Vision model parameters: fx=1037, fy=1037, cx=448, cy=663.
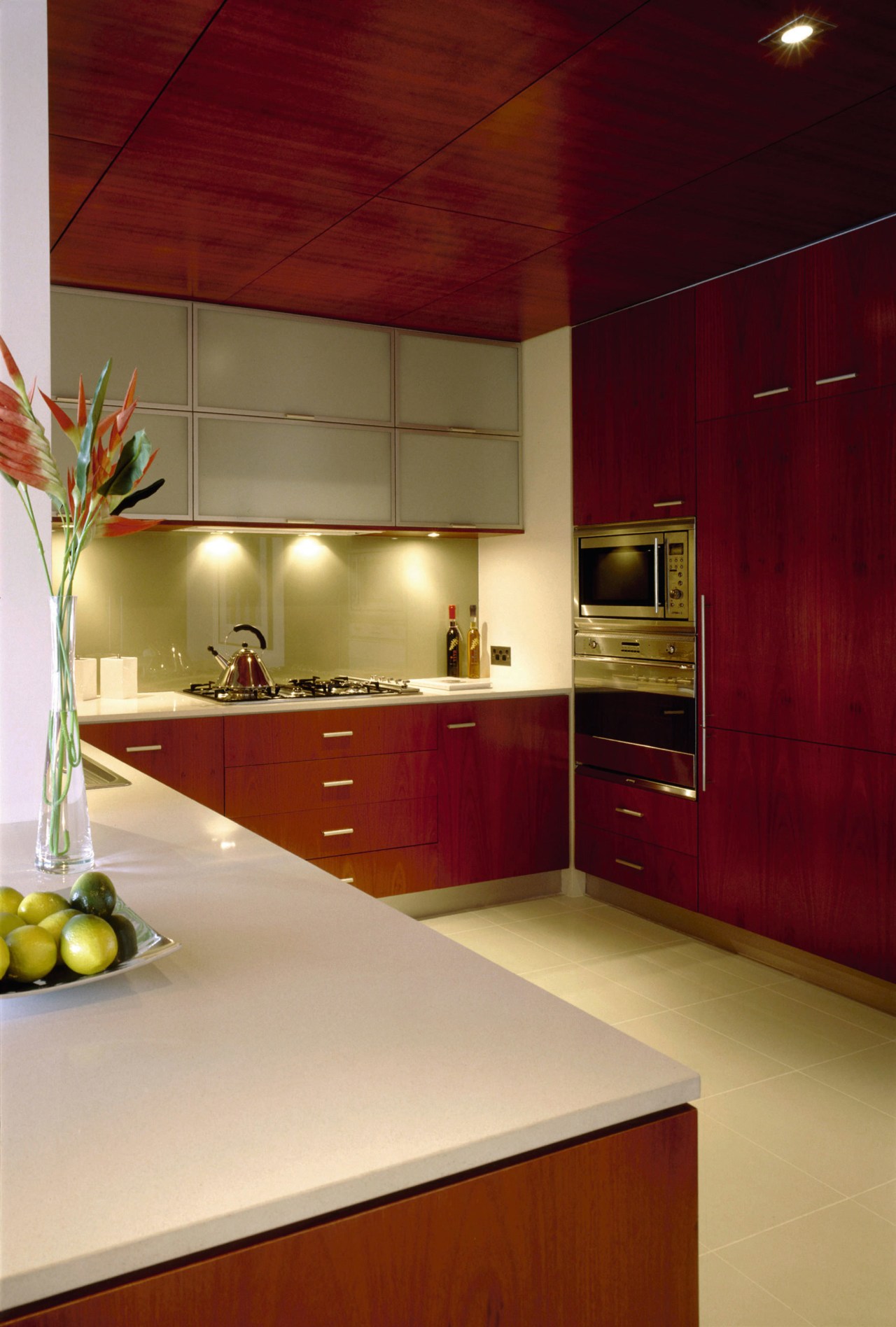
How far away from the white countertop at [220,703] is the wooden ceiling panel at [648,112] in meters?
1.80

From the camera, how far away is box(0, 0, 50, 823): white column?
1926 mm

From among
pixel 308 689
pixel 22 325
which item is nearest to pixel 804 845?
pixel 308 689

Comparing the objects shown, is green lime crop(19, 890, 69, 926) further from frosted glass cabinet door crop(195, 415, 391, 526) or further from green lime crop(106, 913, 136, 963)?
frosted glass cabinet door crop(195, 415, 391, 526)

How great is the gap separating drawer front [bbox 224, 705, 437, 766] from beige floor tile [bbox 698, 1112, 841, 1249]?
6.50 feet

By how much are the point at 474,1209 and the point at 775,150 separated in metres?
2.60

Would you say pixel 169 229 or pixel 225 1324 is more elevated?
pixel 169 229

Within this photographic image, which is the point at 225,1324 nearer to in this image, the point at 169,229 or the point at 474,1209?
the point at 474,1209

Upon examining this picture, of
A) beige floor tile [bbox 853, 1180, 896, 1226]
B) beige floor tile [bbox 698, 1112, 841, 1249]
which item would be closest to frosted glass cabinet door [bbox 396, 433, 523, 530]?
beige floor tile [bbox 698, 1112, 841, 1249]

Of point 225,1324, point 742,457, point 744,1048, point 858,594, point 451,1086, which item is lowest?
point 744,1048

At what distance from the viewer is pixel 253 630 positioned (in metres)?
4.30

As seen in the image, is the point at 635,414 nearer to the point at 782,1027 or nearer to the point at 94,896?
the point at 782,1027

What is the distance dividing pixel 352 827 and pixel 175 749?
767mm

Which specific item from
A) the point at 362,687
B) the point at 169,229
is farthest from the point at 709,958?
the point at 169,229

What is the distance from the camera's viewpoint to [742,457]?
11.7 ft
